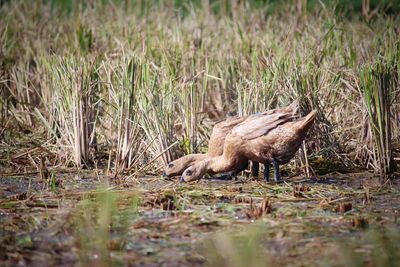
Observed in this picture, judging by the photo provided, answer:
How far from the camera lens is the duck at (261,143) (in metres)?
6.03

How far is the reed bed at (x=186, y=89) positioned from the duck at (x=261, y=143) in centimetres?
46

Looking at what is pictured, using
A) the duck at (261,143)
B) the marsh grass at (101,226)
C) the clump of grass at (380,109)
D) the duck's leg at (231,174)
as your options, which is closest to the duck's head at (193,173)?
the duck at (261,143)

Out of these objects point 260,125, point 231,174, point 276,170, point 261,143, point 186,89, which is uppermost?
point 186,89

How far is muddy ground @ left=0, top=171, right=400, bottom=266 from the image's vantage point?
4.25 meters

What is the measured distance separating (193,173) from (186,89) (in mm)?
1016

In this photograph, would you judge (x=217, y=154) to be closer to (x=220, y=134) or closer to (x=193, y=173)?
(x=220, y=134)

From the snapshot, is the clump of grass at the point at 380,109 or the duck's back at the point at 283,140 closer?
the duck's back at the point at 283,140

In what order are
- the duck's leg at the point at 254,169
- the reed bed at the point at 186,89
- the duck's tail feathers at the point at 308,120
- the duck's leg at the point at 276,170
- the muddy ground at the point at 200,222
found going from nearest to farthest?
the muddy ground at the point at 200,222 < the duck's tail feathers at the point at 308,120 < the duck's leg at the point at 276,170 < the duck's leg at the point at 254,169 < the reed bed at the point at 186,89

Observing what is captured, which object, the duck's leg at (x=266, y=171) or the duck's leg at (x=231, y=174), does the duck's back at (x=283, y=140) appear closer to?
the duck's leg at (x=266, y=171)

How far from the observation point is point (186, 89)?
7.07 meters

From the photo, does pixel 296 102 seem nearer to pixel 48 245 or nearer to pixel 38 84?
pixel 48 245

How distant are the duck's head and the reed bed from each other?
0.42 m

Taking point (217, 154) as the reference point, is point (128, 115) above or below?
above

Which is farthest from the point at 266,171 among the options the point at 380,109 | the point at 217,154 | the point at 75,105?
the point at 75,105
